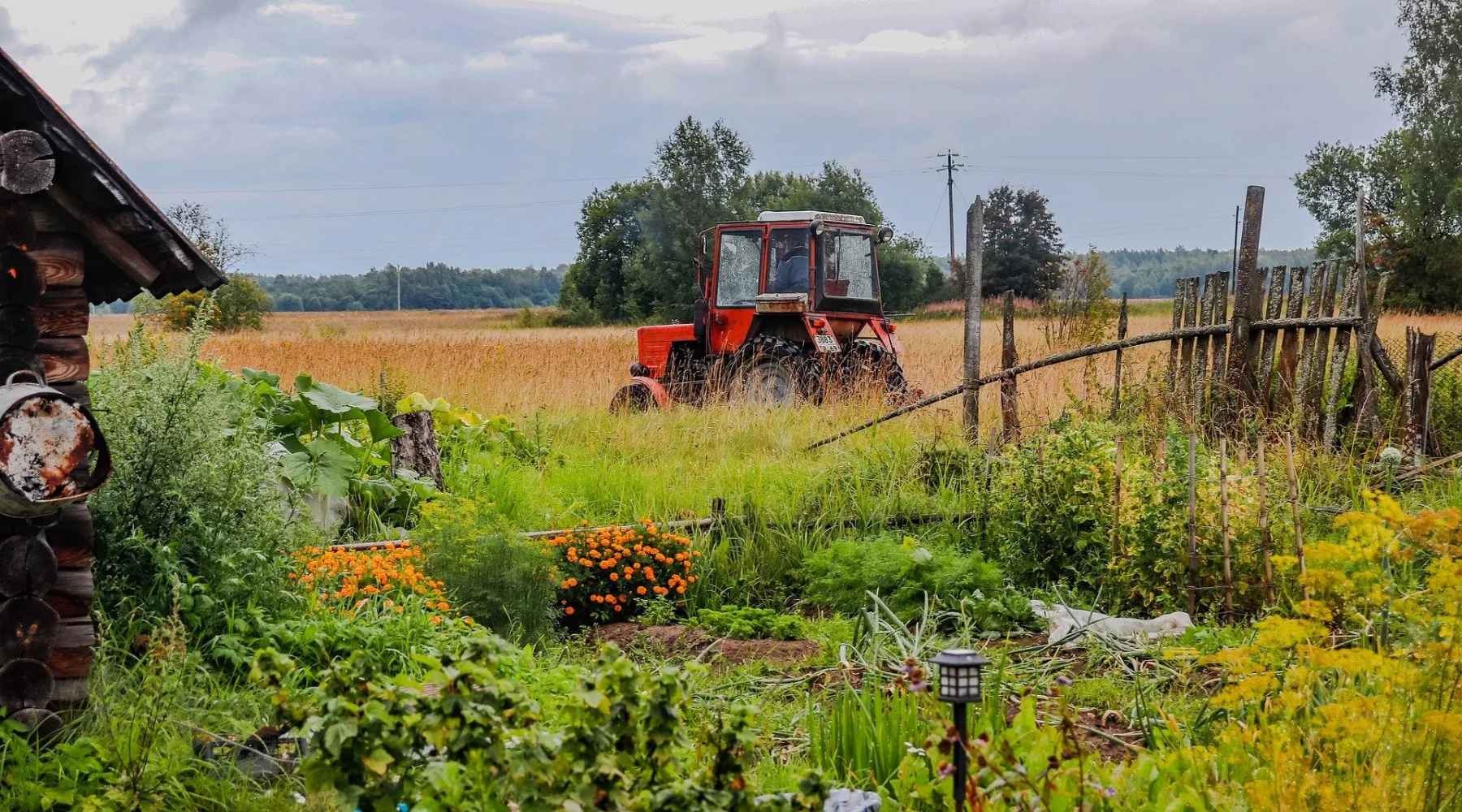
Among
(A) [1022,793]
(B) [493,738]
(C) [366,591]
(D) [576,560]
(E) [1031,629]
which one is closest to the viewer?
(B) [493,738]

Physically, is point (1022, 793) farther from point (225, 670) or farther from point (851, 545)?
point (851, 545)

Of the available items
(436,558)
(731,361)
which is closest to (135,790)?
(436,558)

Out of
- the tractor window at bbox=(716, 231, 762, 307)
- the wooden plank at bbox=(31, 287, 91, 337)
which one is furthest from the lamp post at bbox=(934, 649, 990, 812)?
the tractor window at bbox=(716, 231, 762, 307)

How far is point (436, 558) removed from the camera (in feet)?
18.7

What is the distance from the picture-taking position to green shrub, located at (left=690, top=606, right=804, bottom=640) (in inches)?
221

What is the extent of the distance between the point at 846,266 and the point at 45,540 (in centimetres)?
917

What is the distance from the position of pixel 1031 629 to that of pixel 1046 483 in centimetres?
91

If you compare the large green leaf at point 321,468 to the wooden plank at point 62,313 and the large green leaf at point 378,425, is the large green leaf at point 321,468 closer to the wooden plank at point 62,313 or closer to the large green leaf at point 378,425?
the large green leaf at point 378,425

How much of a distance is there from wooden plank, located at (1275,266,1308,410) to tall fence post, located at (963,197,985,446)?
1.89 meters

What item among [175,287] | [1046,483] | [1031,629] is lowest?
[1031,629]

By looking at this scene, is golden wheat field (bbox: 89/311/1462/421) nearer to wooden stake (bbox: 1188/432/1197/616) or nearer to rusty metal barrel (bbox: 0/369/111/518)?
wooden stake (bbox: 1188/432/1197/616)

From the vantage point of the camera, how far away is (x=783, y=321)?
11906 mm

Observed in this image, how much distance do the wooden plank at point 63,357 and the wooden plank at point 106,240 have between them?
0.26 metres

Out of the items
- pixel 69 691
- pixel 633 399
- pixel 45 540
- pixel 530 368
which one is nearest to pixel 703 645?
pixel 69 691
